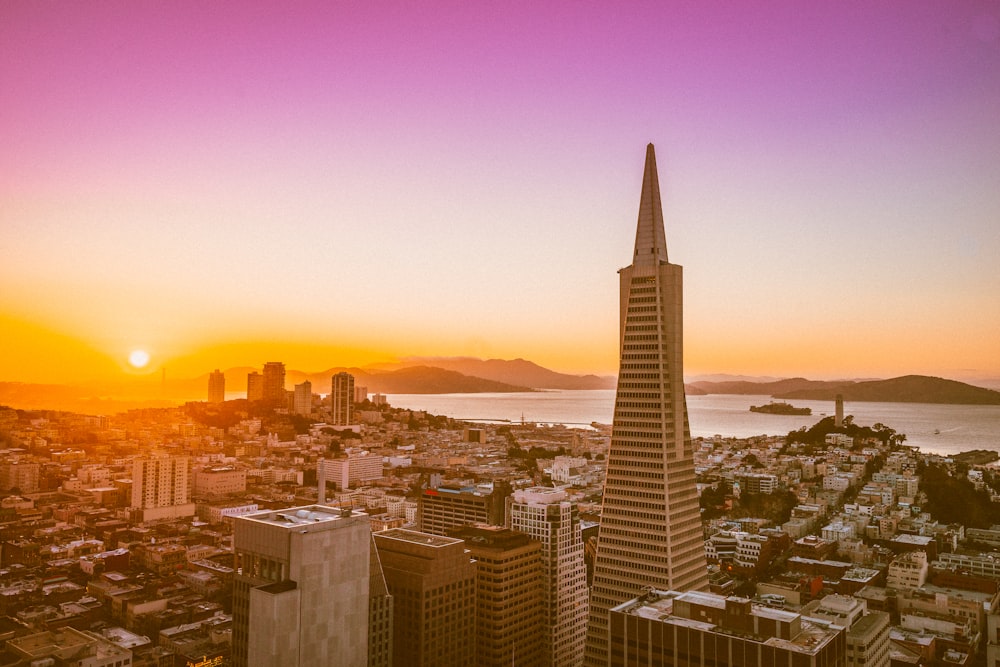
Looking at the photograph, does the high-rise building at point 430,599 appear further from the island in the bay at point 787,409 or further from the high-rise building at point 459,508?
the island in the bay at point 787,409

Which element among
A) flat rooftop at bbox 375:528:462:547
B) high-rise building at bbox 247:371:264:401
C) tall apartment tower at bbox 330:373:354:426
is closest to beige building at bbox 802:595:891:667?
flat rooftop at bbox 375:528:462:547

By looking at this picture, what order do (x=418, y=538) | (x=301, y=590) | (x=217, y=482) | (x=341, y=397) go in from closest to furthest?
(x=301, y=590)
(x=418, y=538)
(x=217, y=482)
(x=341, y=397)

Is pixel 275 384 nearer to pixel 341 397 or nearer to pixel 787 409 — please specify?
pixel 341 397

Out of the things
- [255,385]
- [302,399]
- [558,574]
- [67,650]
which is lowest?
[67,650]

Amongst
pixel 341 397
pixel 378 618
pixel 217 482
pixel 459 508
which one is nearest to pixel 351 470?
pixel 217 482

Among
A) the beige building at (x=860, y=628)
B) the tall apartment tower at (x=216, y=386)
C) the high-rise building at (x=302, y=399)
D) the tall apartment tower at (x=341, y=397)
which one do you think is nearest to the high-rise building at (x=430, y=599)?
the beige building at (x=860, y=628)

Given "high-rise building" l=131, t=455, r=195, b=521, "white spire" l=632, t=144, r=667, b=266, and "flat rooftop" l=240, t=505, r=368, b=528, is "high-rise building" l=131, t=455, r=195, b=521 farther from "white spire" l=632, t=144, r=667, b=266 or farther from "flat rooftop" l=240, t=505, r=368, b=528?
"white spire" l=632, t=144, r=667, b=266

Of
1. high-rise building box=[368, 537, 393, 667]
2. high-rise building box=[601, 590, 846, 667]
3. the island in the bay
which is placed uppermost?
the island in the bay

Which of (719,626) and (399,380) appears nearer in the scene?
(719,626)
